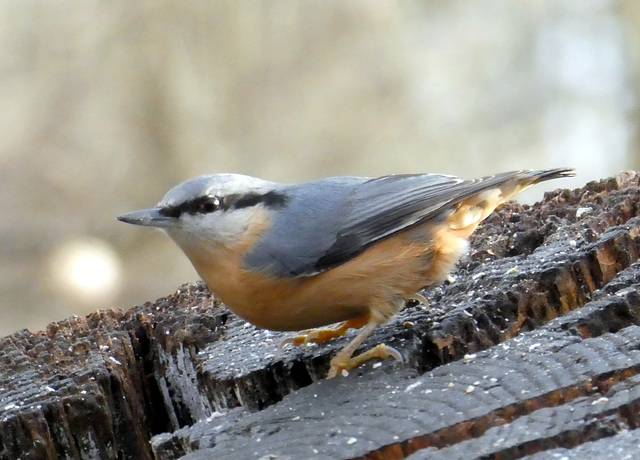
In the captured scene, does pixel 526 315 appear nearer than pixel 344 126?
Yes

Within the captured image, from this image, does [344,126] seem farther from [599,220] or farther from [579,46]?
[599,220]

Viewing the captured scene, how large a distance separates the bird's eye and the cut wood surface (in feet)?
1.45

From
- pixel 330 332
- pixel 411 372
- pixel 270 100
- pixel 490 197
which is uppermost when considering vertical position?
pixel 270 100

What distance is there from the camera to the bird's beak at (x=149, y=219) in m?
2.92

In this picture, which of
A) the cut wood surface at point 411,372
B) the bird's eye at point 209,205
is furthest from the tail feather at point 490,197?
the bird's eye at point 209,205

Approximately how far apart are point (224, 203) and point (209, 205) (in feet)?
0.19

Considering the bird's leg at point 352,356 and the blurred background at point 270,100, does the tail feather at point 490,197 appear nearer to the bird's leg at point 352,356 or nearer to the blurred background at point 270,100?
the bird's leg at point 352,356

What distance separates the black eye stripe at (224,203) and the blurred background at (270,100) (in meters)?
5.33

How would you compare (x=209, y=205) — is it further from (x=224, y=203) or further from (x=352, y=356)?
(x=352, y=356)

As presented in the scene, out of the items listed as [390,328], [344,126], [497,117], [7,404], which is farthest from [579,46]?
[7,404]

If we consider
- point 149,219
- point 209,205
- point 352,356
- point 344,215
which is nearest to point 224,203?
point 209,205

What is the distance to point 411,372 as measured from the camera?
2.40 m

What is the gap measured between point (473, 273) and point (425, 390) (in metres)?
1.06

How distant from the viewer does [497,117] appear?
28.6ft
